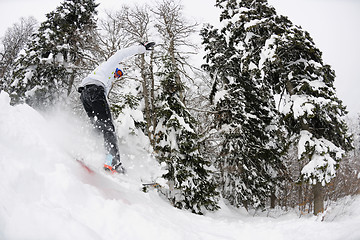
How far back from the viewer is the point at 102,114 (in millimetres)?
4043

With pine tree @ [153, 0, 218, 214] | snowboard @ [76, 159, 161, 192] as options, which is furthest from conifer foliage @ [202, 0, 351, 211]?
snowboard @ [76, 159, 161, 192]

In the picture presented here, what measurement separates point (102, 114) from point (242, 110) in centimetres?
762

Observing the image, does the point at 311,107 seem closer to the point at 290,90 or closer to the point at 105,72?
the point at 290,90

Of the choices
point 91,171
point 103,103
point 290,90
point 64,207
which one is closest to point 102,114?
point 103,103

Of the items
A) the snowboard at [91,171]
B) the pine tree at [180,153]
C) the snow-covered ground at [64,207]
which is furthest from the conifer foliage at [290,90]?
the snowboard at [91,171]

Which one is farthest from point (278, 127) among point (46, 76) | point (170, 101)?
point (46, 76)

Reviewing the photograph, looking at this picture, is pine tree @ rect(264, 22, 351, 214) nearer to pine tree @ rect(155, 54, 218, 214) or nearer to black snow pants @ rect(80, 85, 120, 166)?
pine tree @ rect(155, 54, 218, 214)

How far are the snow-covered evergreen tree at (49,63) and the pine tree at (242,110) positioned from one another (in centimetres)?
733

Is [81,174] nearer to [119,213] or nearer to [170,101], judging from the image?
[119,213]

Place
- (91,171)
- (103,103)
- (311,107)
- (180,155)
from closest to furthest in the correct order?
(91,171) → (103,103) → (311,107) → (180,155)

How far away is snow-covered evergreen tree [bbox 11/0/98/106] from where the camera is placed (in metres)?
9.90

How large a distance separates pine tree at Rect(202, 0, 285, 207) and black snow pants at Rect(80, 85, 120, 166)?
5.78m

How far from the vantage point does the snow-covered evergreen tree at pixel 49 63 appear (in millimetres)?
9898

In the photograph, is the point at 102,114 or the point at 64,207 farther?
the point at 102,114
